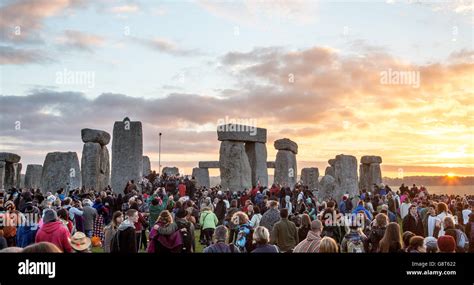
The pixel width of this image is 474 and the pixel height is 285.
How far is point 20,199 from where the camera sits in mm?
15062

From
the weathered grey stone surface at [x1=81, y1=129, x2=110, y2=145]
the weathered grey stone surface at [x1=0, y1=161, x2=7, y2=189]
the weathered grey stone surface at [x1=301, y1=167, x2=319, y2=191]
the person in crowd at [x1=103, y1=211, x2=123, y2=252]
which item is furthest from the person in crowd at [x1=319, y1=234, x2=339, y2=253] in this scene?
the weathered grey stone surface at [x1=301, y1=167, x2=319, y2=191]

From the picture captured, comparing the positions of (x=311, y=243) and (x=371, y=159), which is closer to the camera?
(x=311, y=243)

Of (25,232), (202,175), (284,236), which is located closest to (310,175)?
(202,175)

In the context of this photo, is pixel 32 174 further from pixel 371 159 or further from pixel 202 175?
pixel 371 159

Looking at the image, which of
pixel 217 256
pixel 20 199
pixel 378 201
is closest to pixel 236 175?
pixel 378 201

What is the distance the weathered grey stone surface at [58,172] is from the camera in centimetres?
2220

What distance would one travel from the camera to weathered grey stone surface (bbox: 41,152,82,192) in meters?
22.2

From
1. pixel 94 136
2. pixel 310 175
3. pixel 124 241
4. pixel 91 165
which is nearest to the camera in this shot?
pixel 124 241

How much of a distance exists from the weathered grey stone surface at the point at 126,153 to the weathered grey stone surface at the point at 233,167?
356 cm

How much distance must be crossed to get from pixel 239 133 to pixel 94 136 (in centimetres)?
621

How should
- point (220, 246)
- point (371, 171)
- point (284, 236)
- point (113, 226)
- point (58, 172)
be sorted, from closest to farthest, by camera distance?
point (220, 246) → point (113, 226) → point (284, 236) → point (58, 172) → point (371, 171)

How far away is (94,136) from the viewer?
901 inches

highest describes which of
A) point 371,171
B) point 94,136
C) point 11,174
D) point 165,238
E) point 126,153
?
point 94,136

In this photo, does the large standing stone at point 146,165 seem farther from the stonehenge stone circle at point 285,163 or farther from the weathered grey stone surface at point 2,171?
the stonehenge stone circle at point 285,163
